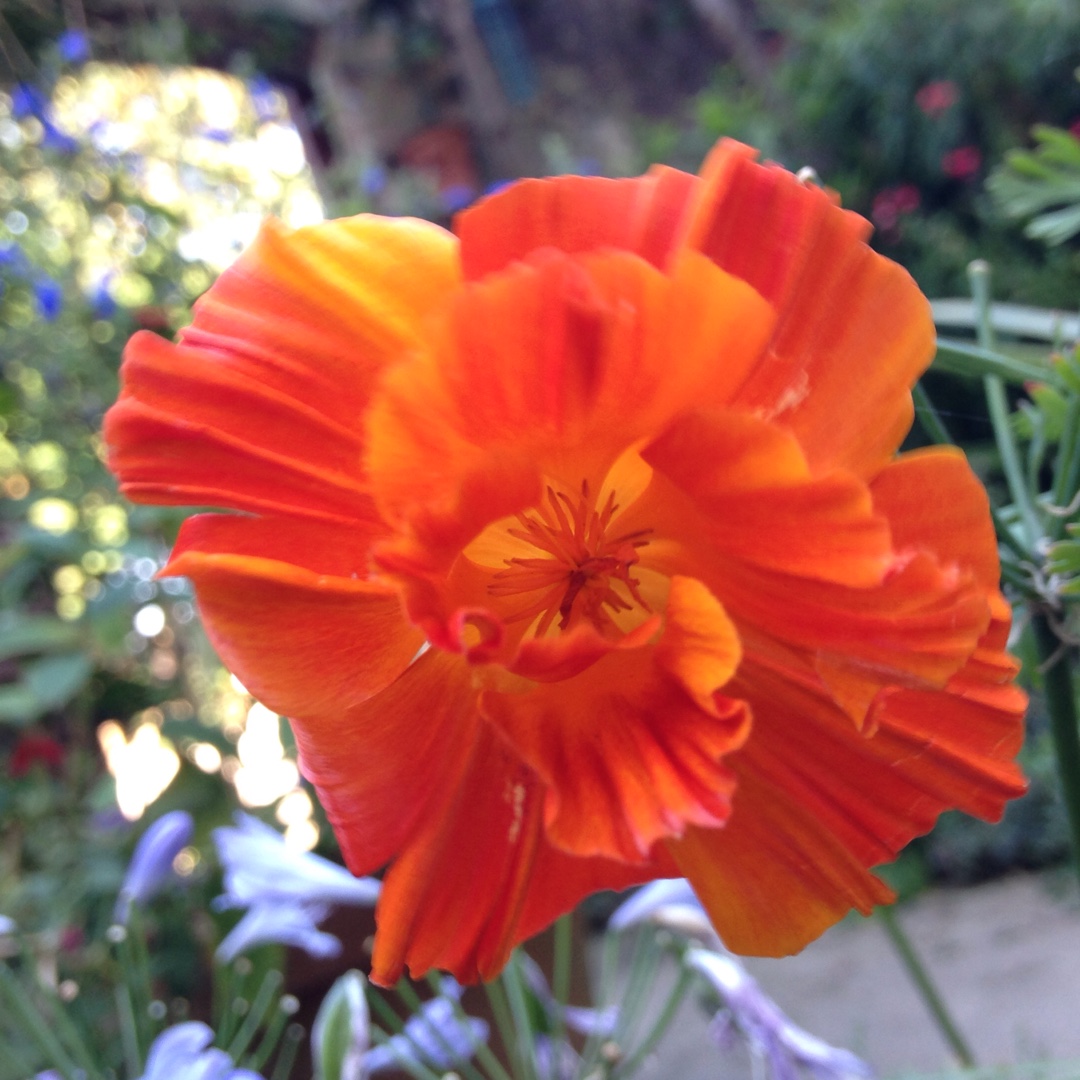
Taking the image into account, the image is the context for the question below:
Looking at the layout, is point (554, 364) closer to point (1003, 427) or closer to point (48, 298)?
point (1003, 427)

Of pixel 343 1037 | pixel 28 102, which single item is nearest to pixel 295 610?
pixel 343 1037

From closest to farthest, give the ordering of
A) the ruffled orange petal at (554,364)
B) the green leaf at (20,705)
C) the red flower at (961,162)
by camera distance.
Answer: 1. the ruffled orange petal at (554,364)
2. the green leaf at (20,705)
3. the red flower at (961,162)

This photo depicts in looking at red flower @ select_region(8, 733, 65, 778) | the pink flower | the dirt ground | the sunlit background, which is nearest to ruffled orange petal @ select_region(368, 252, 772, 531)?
the sunlit background

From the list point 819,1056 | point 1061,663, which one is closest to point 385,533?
point 1061,663

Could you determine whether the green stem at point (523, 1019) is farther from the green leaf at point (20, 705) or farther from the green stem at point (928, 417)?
the green leaf at point (20, 705)

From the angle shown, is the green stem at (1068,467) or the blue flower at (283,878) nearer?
the green stem at (1068,467)

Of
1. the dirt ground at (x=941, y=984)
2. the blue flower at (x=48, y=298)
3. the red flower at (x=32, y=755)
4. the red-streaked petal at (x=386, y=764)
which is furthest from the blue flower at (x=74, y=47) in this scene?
the dirt ground at (x=941, y=984)
